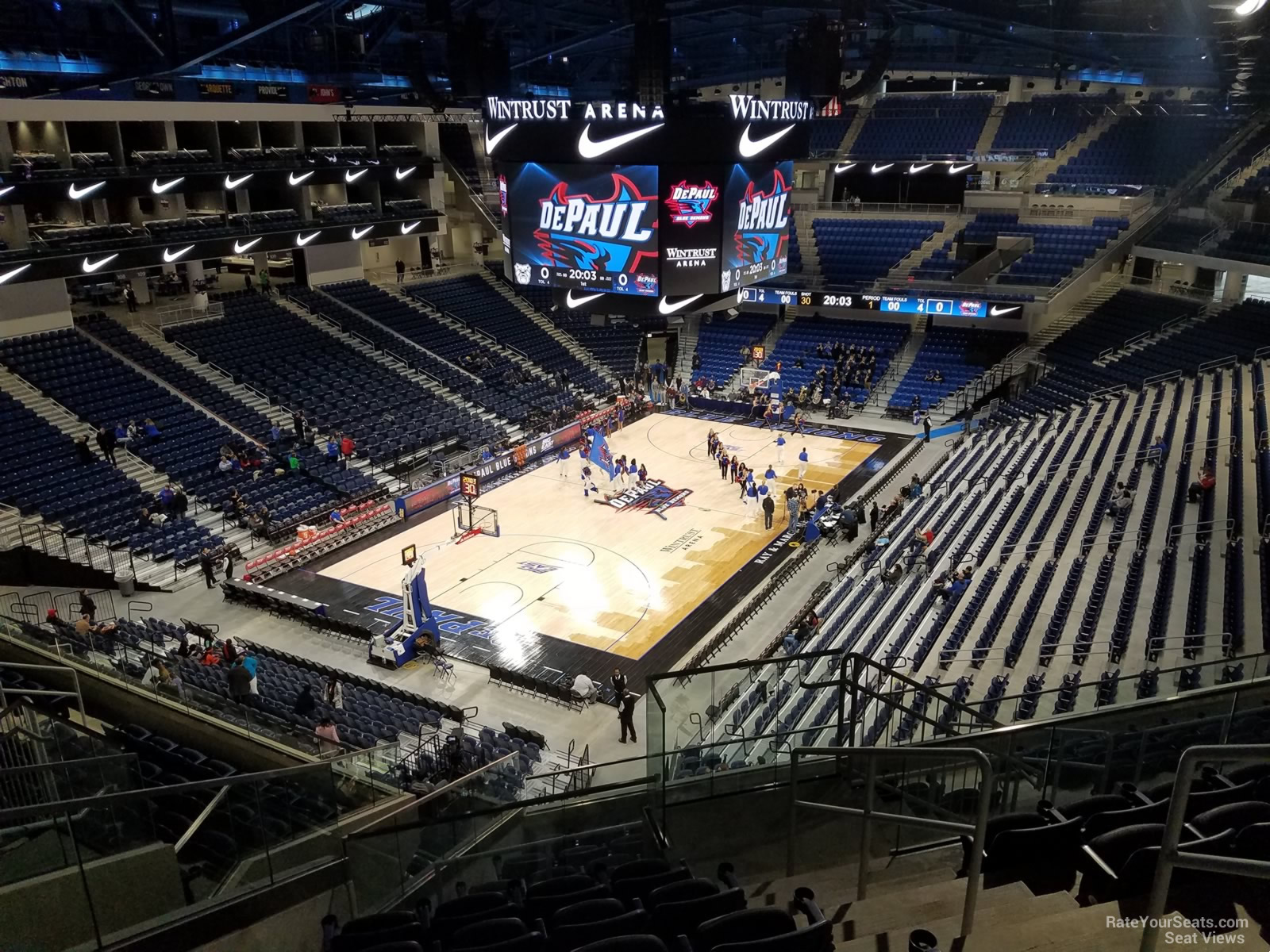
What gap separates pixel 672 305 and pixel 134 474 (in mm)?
15086

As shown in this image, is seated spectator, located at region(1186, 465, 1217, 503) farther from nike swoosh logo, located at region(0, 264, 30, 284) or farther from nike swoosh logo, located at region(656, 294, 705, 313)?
nike swoosh logo, located at region(0, 264, 30, 284)

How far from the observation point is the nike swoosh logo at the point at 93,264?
86.5ft

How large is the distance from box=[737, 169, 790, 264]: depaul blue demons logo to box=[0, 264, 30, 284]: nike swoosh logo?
792 inches

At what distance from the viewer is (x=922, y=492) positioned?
2475cm

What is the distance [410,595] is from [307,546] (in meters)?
6.06

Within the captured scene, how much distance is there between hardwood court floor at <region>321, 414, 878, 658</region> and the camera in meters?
19.5

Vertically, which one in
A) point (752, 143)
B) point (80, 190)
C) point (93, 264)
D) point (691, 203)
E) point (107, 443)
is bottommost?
point (107, 443)

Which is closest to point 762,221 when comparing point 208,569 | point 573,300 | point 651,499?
point 573,300

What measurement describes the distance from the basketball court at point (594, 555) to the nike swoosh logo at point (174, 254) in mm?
12035

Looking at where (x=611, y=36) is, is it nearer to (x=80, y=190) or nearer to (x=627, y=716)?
(x=80, y=190)

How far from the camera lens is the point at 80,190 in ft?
86.1

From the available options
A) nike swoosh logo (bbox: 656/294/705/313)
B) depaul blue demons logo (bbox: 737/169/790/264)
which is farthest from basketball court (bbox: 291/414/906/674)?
depaul blue demons logo (bbox: 737/169/790/264)

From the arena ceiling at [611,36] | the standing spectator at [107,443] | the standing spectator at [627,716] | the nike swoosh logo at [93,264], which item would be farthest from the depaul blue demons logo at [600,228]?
the nike swoosh logo at [93,264]

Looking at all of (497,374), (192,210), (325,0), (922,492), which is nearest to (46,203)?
(192,210)
